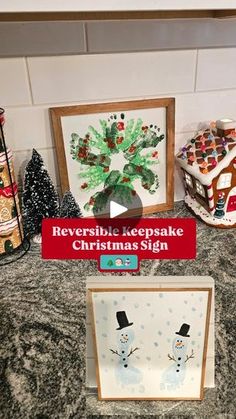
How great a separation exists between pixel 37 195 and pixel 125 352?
0.44 metres

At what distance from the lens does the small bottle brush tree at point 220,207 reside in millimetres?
928

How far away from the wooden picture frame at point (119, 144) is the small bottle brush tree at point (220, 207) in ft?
0.46

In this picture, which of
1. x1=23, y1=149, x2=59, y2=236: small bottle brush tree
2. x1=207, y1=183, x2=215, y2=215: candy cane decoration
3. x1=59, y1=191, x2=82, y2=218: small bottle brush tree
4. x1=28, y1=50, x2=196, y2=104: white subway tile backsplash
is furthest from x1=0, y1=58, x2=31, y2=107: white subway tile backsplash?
x1=207, y1=183, x2=215, y2=215: candy cane decoration

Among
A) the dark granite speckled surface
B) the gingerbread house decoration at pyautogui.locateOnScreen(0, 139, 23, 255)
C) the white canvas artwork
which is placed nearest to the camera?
the dark granite speckled surface

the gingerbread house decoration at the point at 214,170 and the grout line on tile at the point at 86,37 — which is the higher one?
the grout line on tile at the point at 86,37

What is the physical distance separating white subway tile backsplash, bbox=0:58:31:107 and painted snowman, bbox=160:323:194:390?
623 millimetres

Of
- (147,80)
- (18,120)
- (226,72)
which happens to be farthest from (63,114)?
(226,72)

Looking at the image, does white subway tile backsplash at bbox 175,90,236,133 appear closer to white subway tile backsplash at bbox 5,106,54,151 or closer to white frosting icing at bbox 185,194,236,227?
white frosting icing at bbox 185,194,236,227

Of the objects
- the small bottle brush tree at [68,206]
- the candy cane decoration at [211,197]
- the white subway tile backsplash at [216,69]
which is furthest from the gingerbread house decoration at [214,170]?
the small bottle brush tree at [68,206]

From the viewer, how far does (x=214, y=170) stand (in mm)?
873

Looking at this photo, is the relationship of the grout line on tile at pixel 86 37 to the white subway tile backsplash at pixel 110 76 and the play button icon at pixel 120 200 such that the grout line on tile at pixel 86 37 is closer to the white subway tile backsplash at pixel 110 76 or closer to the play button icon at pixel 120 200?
the white subway tile backsplash at pixel 110 76

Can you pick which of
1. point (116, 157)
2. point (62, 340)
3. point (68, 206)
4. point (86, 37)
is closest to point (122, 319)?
point (62, 340)

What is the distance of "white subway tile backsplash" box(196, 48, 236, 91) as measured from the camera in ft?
3.07

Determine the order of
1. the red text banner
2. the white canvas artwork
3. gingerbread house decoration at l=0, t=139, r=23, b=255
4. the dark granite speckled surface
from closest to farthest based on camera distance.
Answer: the red text banner
the dark granite speckled surface
gingerbread house decoration at l=0, t=139, r=23, b=255
the white canvas artwork
